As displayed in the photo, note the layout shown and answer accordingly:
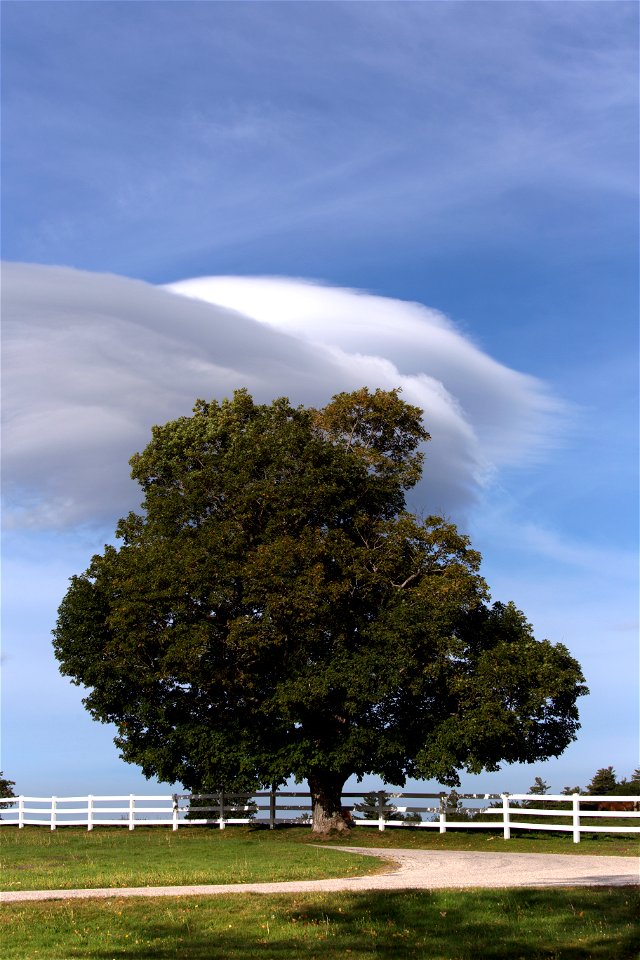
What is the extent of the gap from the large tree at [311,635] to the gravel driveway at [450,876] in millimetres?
4789

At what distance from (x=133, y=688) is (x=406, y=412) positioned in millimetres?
13107

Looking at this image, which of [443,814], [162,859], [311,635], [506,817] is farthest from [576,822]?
[162,859]

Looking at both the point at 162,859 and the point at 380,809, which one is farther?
the point at 380,809

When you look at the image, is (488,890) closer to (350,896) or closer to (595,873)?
(350,896)

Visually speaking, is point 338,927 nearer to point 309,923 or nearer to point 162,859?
point 309,923

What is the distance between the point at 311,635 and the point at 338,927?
53.0 ft

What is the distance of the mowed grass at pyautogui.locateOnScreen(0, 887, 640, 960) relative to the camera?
46.5 feet

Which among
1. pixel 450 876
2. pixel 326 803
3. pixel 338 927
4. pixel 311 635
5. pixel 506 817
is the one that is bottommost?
pixel 506 817

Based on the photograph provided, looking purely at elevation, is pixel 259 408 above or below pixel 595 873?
above

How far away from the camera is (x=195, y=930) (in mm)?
15258

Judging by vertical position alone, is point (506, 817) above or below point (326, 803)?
below

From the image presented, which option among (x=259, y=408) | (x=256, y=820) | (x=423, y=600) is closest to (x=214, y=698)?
(x=256, y=820)

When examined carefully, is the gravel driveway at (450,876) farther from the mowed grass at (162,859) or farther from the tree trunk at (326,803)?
the tree trunk at (326,803)

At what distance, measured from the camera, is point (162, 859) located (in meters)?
25.2
